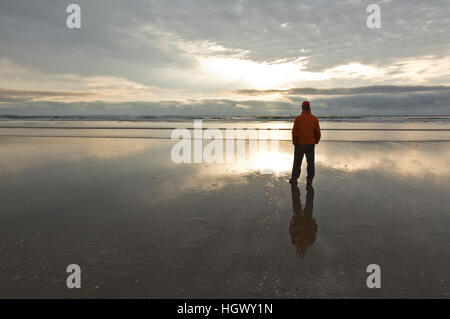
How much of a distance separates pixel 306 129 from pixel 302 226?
3797 millimetres

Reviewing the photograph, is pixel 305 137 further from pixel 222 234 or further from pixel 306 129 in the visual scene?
pixel 222 234

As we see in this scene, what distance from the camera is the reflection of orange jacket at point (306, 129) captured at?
743cm

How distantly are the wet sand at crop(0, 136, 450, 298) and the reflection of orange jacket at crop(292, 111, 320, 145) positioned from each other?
1.34m

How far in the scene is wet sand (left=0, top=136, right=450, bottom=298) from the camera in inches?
116

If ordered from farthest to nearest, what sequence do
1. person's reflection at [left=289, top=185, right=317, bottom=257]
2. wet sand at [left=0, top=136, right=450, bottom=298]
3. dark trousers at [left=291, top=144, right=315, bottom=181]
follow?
dark trousers at [left=291, top=144, right=315, bottom=181] < person's reflection at [left=289, top=185, right=317, bottom=257] < wet sand at [left=0, top=136, right=450, bottom=298]

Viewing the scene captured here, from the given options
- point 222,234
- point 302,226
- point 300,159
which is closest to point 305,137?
point 300,159

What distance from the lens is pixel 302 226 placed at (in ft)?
14.7

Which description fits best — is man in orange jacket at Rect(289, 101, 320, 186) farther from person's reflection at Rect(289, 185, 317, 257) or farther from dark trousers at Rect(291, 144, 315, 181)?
person's reflection at Rect(289, 185, 317, 257)

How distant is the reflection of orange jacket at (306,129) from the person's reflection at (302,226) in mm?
2085

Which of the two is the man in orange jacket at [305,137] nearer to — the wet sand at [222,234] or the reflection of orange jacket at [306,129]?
the reflection of orange jacket at [306,129]

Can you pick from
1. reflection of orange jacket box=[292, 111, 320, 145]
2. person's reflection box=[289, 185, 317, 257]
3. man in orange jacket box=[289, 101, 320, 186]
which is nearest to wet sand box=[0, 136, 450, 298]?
person's reflection box=[289, 185, 317, 257]

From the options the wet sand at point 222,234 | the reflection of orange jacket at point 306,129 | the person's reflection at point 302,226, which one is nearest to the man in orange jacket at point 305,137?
the reflection of orange jacket at point 306,129

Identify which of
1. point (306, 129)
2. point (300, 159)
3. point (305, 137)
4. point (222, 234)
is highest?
point (306, 129)
